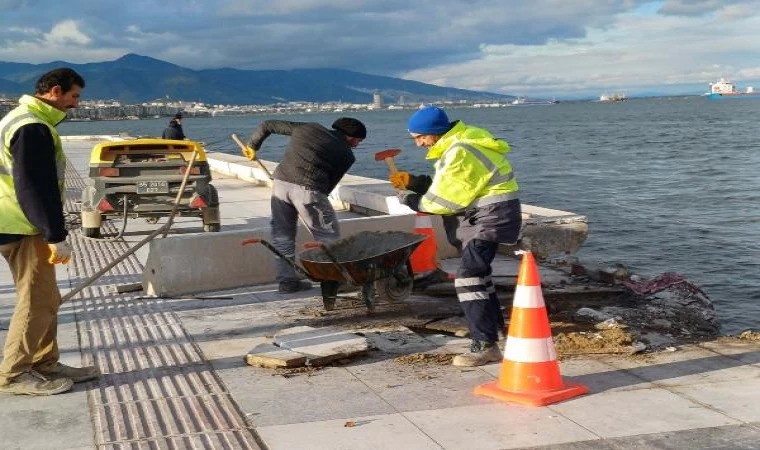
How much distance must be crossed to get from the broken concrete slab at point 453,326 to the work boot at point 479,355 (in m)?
0.68

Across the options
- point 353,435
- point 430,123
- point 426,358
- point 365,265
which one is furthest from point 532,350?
point 365,265

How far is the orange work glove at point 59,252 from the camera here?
207 inches

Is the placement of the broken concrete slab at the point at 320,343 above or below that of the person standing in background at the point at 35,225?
below

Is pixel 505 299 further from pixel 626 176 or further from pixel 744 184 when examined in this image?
pixel 626 176

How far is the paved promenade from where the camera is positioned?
4738 mm

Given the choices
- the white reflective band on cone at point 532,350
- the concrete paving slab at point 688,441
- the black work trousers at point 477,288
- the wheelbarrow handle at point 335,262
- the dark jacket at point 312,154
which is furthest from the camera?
the dark jacket at point 312,154

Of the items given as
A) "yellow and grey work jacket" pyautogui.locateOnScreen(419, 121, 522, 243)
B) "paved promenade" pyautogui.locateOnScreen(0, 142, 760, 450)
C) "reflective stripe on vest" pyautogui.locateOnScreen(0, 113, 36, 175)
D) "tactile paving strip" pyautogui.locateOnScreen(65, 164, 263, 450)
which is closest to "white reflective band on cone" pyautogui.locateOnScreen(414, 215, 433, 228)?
"paved promenade" pyautogui.locateOnScreen(0, 142, 760, 450)

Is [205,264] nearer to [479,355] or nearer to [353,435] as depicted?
[479,355]

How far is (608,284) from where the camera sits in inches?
358

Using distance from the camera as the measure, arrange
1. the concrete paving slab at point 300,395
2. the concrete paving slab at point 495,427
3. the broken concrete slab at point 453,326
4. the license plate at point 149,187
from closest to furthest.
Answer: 1. the concrete paving slab at point 495,427
2. the concrete paving slab at point 300,395
3. the broken concrete slab at point 453,326
4. the license plate at point 149,187

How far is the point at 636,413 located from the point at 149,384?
3049 millimetres

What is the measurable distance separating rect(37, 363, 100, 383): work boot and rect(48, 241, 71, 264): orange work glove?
0.80 m

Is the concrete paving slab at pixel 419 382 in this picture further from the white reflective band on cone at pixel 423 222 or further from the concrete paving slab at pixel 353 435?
the white reflective band on cone at pixel 423 222

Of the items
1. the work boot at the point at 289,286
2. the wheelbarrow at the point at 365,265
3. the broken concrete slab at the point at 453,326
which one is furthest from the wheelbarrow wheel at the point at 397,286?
the work boot at the point at 289,286
